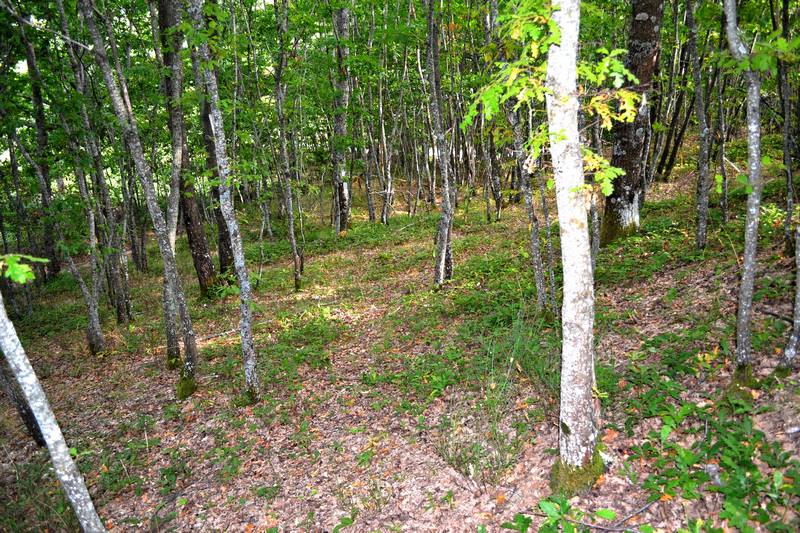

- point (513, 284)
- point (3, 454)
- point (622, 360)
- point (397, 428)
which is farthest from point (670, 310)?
point (3, 454)

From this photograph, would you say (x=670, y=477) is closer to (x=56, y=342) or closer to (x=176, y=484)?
(x=176, y=484)

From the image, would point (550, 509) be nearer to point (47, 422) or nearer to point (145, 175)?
point (47, 422)

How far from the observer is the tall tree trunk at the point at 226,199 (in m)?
6.53

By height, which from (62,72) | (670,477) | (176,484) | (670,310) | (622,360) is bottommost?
(176,484)

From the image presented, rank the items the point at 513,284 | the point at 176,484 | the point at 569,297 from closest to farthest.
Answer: the point at 569,297 < the point at 176,484 < the point at 513,284

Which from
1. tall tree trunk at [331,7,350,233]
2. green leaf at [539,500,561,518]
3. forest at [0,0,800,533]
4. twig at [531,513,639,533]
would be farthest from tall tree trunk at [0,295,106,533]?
tall tree trunk at [331,7,350,233]

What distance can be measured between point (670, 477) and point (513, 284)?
622 cm

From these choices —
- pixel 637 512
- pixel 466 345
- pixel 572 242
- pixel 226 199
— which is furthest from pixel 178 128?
pixel 637 512

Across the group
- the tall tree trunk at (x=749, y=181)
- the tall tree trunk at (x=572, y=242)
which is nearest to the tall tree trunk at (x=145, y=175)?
the tall tree trunk at (x=572, y=242)

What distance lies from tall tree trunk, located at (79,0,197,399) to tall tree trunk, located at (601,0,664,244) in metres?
9.71

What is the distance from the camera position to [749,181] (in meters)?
4.27

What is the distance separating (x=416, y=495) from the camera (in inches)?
201

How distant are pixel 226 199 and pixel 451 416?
5154 millimetres

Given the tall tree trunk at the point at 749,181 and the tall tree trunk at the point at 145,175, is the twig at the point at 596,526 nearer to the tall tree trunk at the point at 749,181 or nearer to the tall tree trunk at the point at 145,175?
the tall tree trunk at the point at 749,181
